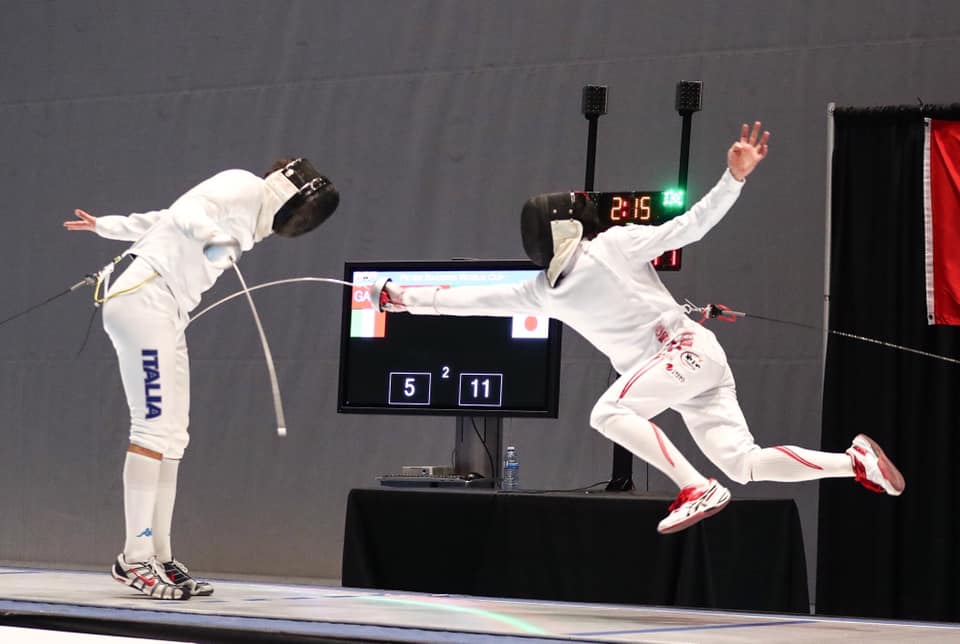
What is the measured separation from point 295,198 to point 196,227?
390 millimetres

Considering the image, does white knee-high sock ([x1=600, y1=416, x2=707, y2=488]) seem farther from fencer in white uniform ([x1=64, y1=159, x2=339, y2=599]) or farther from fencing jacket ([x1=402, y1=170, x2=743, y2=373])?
fencer in white uniform ([x1=64, y1=159, x2=339, y2=599])

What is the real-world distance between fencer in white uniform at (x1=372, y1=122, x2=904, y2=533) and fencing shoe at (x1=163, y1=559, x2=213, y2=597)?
120 centimetres

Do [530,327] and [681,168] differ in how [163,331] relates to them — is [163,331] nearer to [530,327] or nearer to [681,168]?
[530,327]

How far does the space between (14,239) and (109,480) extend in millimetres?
1704

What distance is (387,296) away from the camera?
382 cm

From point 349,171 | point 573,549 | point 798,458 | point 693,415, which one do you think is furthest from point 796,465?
point 349,171

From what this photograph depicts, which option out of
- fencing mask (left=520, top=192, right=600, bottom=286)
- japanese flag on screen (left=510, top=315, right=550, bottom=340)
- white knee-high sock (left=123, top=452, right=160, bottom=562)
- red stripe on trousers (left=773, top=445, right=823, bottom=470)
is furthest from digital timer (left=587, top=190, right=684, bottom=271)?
white knee-high sock (left=123, top=452, right=160, bottom=562)

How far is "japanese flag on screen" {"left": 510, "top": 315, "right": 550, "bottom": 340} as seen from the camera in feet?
16.1

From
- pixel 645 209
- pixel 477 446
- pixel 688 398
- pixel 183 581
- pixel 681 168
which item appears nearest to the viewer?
pixel 688 398

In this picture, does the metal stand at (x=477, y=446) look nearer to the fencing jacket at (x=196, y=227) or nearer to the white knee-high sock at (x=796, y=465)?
the fencing jacket at (x=196, y=227)

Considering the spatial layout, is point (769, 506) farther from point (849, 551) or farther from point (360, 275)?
point (360, 275)

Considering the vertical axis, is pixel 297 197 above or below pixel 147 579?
above

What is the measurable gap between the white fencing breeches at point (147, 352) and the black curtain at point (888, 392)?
2.88 m

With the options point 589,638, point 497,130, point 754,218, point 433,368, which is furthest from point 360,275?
point 589,638
